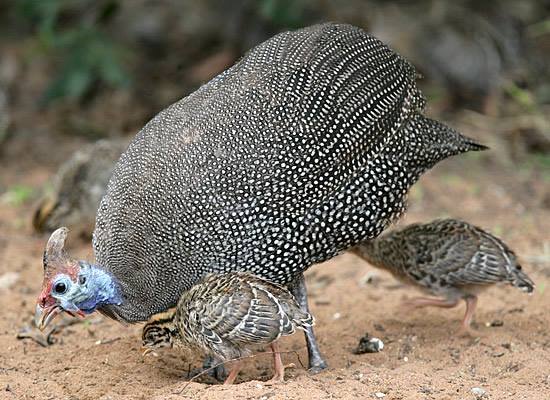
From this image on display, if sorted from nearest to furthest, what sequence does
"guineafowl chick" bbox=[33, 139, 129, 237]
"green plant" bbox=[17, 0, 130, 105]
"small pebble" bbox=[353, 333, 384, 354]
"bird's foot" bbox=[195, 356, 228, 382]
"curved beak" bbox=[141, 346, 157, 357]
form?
"curved beak" bbox=[141, 346, 157, 357] < "bird's foot" bbox=[195, 356, 228, 382] < "small pebble" bbox=[353, 333, 384, 354] < "guineafowl chick" bbox=[33, 139, 129, 237] < "green plant" bbox=[17, 0, 130, 105]

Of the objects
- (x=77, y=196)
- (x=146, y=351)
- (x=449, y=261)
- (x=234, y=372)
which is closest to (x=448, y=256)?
(x=449, y=261)

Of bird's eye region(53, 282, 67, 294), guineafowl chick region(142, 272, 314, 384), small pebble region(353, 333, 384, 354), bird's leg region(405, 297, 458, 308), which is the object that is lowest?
bird's leg region(405, 297, 458, 308)

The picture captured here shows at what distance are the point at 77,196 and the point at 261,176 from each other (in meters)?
2.68

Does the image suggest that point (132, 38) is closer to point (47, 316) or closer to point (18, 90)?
point (18, 90)

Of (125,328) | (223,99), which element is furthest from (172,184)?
(125,328)

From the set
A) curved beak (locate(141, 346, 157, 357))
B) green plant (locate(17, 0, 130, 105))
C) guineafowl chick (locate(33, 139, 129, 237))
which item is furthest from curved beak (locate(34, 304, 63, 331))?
green plant (locate(17, 0, 130, 105))

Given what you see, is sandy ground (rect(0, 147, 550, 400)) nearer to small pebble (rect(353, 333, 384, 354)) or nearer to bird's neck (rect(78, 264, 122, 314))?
small pebble (rect(353, 333, 384, 354))

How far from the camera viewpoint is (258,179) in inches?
166

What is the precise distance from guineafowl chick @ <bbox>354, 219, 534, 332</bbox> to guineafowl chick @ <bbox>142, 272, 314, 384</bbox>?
1.03 m

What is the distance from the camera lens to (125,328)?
5.16m

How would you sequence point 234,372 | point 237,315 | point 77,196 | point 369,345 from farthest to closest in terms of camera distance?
1. point 77,196
2. point 369,345
3. point 234,372
4. point 237,315

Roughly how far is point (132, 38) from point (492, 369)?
610 cm

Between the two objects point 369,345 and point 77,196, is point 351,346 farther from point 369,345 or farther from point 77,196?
point 77,196

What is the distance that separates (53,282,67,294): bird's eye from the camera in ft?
13.4
